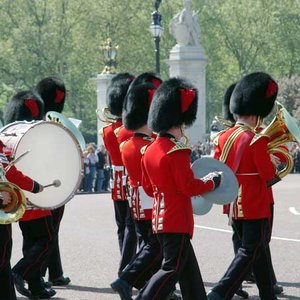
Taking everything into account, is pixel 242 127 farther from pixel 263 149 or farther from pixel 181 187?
pixel 181 187

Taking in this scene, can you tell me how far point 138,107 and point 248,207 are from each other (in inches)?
50.7

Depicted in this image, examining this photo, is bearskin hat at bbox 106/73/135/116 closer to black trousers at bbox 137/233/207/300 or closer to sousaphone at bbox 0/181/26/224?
black trousers at bbox 137/233/207/300

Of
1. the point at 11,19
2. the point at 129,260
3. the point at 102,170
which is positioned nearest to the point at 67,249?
the point at 129,260

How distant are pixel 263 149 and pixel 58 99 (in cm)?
281

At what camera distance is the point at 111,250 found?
1184 centimetres

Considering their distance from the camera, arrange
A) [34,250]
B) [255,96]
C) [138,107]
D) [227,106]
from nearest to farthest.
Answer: [255,96] → [138,107] → [34,250] → [227,106]

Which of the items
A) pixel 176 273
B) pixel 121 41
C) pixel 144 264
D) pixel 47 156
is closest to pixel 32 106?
pixel 47 156

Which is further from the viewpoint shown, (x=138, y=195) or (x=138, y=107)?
(x=138, y=107)

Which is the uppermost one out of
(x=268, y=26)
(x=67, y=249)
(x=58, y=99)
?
(x=58, y=99)

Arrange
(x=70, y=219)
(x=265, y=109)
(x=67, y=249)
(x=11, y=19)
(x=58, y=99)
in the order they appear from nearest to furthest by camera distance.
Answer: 1. (x=265, y=109)
2. (x=58, y=99)
3. (x=67, y=249)
4. (x=70, y=219)
5. (x=11, y=19)

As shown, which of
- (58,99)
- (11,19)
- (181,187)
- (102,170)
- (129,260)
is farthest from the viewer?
(11,19)

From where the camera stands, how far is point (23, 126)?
8.22m

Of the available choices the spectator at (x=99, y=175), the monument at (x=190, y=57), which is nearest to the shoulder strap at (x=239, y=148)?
the spectator at (x=99, y=175)

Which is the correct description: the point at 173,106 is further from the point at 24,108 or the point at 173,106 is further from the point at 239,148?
the point at 24,108
